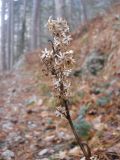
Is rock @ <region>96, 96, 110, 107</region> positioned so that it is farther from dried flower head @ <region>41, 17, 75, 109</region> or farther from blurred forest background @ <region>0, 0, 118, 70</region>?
blurred forest background @ <region>0, 0, 118, 70</region>

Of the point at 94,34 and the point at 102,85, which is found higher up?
the point at 94,34

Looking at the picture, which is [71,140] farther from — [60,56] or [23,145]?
[60,56]

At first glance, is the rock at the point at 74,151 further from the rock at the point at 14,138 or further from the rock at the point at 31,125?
the rock at the point at 31,125

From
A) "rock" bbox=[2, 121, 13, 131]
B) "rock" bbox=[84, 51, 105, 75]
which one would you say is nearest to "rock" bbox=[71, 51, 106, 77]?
"rock" bbox=[84, 51, 105, 75]

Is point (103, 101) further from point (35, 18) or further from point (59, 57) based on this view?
point (35, 18)

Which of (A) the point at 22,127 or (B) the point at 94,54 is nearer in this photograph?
(A) the point at 22,127

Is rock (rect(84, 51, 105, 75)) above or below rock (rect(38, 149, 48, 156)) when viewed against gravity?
above

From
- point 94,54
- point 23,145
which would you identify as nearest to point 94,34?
point 94,54
